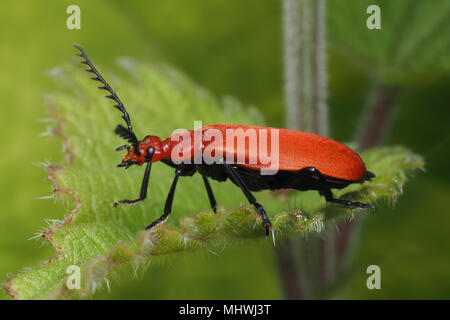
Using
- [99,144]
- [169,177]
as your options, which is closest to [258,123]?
[169,177]

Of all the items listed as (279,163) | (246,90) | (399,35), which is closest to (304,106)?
(399,35)

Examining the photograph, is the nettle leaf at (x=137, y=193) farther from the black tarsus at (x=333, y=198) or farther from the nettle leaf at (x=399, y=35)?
the nettle leaf at (x=399, y=35)

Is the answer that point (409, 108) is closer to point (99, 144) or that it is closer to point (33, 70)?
point (99, 144)

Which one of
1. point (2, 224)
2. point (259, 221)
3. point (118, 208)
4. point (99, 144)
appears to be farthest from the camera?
point (2, 224)

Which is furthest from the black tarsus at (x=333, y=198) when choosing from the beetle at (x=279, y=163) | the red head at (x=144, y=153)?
the red head at (x=144, y=153)

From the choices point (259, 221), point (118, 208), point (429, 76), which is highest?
point (429, 76)

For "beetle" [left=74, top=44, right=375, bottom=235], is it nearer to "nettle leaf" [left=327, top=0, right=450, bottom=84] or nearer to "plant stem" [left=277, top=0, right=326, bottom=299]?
"plant stem" [left=277, top=0, right=326, bottom=299]

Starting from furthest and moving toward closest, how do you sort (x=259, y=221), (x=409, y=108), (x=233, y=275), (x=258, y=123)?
(x=409, y=108) < (x=233, y=275) < (x=258, y=123) < (x=259, y=221)
